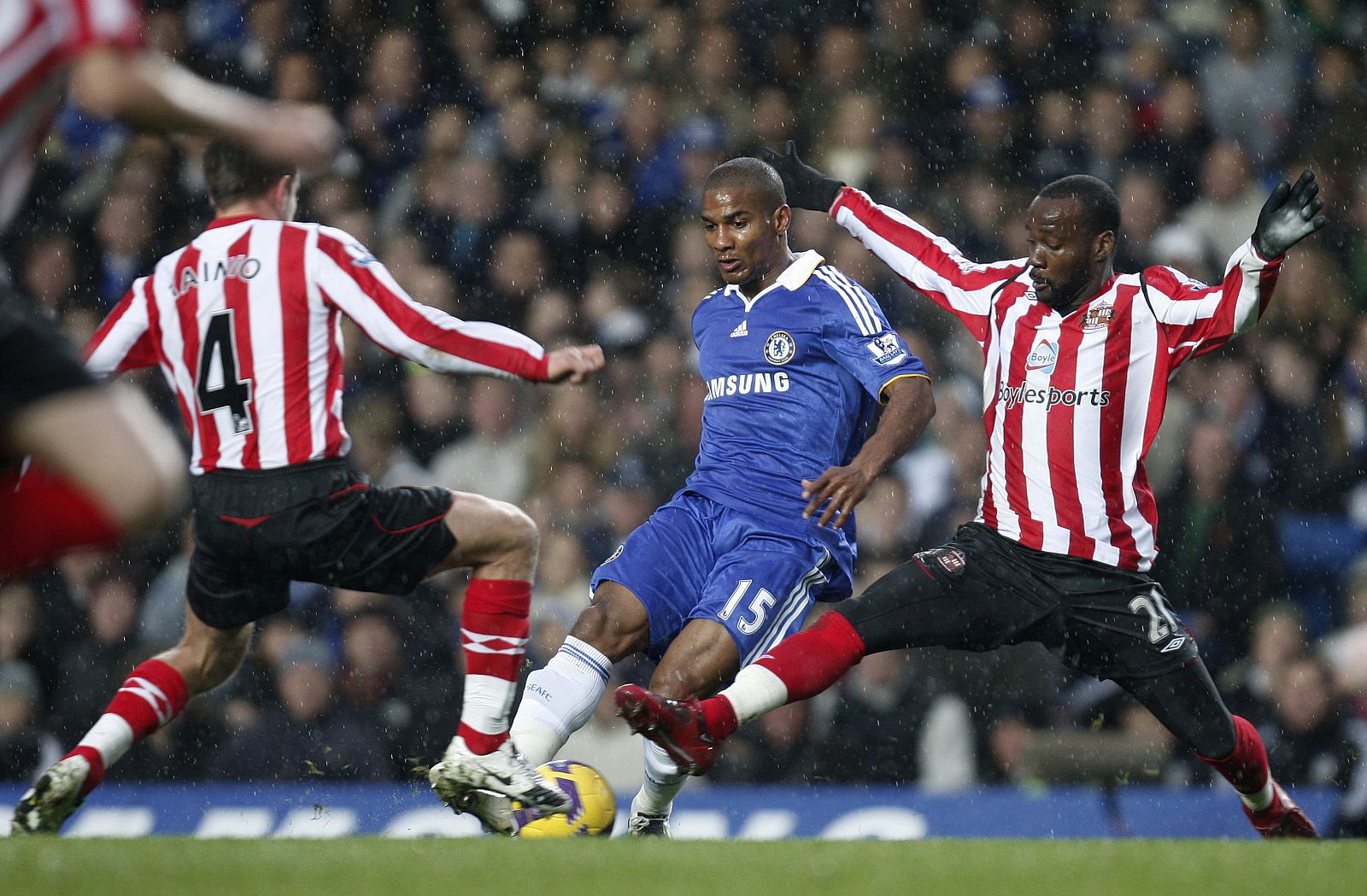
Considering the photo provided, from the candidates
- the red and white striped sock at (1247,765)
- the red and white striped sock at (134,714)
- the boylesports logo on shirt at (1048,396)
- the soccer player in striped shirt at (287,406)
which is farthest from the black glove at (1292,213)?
the red and white striped sock at (134,714)

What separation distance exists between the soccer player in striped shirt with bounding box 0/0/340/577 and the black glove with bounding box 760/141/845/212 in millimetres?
2787

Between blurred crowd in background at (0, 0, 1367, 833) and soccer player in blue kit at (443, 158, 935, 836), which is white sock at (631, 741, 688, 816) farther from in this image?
blurred crowd in background at (0, 0, 1367, 833)

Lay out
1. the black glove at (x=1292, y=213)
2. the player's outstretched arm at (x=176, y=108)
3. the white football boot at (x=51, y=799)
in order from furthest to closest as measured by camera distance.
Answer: the black glove at (x=1292, y=213), the white football boot at (x=51, y=799), the player's outstretched arm at (x=176, y=108)

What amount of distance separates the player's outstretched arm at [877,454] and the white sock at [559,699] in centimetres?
82

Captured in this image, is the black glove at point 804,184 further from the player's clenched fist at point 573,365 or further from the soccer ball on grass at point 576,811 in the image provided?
the soccer ball on grass at point 576,811

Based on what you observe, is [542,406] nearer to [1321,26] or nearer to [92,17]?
[1321,26]

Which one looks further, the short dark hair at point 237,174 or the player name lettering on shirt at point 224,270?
the short dark hair at point 237,174

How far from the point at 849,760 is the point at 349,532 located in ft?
10.6

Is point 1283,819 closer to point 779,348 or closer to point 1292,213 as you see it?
point 1292,213

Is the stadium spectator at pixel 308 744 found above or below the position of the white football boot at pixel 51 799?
below

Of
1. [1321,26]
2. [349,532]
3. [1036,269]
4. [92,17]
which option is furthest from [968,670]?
[92,17]

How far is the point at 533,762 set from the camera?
4.59 metres

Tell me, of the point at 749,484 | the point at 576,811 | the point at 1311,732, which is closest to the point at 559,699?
the point at 576,811

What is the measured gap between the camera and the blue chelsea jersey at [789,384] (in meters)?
5.09
